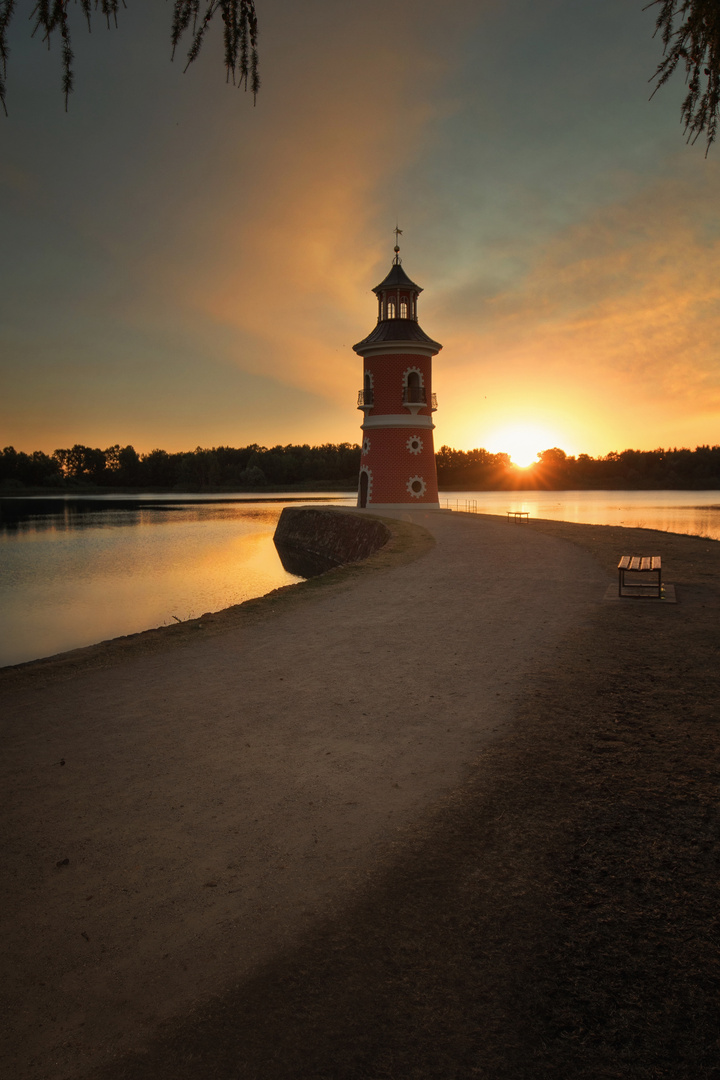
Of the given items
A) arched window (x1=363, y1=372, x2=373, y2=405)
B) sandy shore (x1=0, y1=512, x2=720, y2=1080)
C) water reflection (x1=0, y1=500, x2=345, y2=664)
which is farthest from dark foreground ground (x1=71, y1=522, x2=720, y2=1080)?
arched window (x1=363, y1=372, x2=373, y2=405)

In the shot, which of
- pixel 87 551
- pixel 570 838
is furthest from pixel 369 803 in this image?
pixel 87 551

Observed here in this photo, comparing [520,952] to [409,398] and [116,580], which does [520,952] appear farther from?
[409,398]

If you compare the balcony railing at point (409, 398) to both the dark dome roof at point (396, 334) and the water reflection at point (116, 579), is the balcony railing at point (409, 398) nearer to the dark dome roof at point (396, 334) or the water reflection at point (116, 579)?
the dark dome roof at point (396, 334)

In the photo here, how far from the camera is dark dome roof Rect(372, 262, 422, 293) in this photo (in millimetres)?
38344

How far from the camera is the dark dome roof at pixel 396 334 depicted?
37688mm

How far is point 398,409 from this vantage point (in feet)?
123

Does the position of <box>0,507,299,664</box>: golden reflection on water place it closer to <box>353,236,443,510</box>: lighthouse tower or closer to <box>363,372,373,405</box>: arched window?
<box>353,236,443,510</box>: lighthouse tower

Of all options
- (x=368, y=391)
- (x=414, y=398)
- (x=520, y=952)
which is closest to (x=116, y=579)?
(x=368, y=391)

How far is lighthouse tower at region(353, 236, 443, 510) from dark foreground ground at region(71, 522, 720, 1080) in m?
32.8

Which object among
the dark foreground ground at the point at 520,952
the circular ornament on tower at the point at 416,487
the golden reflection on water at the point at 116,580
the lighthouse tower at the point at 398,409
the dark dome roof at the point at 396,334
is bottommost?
the golden reflection on water at the point at 116,580

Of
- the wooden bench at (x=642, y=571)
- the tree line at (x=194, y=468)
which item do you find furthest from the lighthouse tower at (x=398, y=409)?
the tree line at (x=194, y=468)

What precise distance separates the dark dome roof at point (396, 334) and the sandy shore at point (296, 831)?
103 ft

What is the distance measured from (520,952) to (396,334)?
37.6 m

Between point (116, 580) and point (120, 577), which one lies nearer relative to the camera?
point (116, 580)
